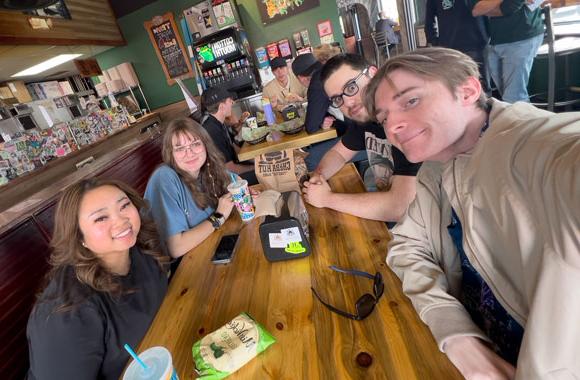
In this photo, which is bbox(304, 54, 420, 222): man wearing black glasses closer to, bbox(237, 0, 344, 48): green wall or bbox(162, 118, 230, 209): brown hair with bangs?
bbox(162, 118, 230, 209): brown hair with bangs

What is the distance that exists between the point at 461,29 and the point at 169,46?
4687 mm

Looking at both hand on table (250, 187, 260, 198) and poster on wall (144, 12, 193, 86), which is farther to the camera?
poster on wall (144, 12, 193, 86)

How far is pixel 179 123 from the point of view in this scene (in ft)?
5.85

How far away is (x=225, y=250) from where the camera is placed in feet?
4.24

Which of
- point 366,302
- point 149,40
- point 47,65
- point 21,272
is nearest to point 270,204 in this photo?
point 366,302

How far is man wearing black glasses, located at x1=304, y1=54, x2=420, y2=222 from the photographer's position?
126 cm

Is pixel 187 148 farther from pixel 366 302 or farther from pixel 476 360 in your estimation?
A: pixel 476 360

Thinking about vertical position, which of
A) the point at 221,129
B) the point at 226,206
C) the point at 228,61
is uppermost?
the point at 228,61

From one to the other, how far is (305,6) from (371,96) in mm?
4865

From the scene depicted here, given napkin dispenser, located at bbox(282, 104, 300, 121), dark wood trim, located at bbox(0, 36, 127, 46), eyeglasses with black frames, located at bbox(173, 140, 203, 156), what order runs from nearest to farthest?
eyeglasses with black frames, located at bbox(173, 140, 203, 156) → napkin dispenser, located at bbox(282, 104, 300, 121) → dark wood trim, located at bbox(0, 36, 127, 46)

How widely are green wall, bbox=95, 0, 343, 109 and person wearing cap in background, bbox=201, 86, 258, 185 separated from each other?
2718mm

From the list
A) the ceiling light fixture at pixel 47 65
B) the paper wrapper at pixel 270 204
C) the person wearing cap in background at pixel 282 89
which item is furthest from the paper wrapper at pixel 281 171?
the ceiling light fixture at pixel 47 65

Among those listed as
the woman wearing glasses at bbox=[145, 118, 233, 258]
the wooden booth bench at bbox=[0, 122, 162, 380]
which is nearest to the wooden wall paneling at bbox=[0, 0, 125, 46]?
the wooden booth bench at bbox=[0, 122, 162, 380]

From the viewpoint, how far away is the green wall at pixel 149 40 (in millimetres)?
5152
